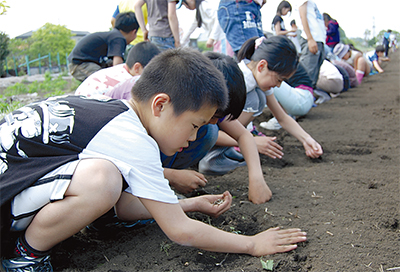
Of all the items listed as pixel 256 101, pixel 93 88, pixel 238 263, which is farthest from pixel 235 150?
pixel 238 263

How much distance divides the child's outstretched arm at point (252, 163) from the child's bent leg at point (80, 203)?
98 cm

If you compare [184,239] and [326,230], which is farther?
[326,230]

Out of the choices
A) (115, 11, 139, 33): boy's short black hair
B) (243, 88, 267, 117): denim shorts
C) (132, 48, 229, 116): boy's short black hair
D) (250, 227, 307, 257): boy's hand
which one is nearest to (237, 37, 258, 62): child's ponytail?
(243, 88, 267, 117): denim shorts

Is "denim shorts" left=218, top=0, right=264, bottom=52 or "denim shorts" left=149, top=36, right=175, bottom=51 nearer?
"denim shorts" left=218, top=0, right=264, bottom=52

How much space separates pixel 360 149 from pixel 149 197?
2.45m

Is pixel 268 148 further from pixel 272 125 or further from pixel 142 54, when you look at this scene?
pixel 272 125

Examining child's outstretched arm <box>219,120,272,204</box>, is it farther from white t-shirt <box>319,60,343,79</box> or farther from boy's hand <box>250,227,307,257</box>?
white t-shirt <box>319,60,343,79</box>

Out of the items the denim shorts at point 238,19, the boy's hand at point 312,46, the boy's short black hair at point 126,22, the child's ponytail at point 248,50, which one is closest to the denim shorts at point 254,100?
the child's ponytail at point 248,50

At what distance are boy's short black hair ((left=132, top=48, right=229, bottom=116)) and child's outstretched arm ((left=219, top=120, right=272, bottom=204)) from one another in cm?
73

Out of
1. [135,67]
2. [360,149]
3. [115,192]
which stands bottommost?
[360,149]

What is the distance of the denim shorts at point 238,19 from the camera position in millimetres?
3631

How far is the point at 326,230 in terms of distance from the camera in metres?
1.58

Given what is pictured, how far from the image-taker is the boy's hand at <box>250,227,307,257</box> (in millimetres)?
1400

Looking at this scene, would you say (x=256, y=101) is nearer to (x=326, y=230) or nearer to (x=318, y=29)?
(x=326, y=230)
